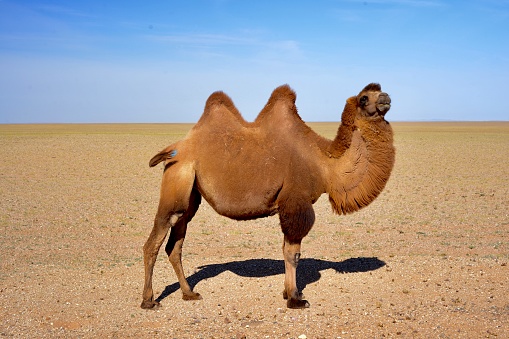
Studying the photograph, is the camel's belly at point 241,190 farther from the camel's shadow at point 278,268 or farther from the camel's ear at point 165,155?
the camel's shadow at point 278,268

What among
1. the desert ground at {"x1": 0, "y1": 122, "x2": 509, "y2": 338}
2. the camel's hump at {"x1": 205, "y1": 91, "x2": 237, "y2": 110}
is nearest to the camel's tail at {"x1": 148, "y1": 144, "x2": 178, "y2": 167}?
the camel's hump at {"x1": 205, "y1": 91, "x2": 237, "y2": 110}

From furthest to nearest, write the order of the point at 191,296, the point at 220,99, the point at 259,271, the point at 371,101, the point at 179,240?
1. the point at 259,271
2. the point at 220,99
3. the point at 179,240
4. the point at 191,296
5. the point at 371,101

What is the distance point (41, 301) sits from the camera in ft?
26.5

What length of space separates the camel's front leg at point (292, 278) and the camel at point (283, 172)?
0.01 m

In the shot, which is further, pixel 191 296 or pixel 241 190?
pixel 191 296

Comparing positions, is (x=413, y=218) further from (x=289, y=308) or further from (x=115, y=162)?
(x=115, y=162)

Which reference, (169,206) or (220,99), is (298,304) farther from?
(220,99)

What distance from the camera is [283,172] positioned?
308 inches

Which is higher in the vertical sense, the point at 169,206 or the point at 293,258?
the point at 169,206

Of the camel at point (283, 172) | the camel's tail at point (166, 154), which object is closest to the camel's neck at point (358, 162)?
the camel at point (283, 172)

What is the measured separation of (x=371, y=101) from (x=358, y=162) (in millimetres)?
905

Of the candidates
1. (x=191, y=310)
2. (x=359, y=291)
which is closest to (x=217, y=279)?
(x=191, y=310)

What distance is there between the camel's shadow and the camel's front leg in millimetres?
949

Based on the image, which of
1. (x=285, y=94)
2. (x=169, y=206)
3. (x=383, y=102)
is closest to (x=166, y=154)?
(x=169, y=206)
